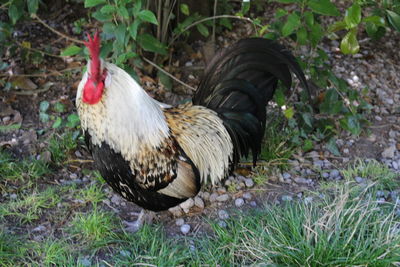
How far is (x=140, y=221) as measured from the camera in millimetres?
3250

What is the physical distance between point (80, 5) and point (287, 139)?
2.87 m

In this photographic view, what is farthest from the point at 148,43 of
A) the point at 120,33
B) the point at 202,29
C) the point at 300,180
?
the point at 300,180

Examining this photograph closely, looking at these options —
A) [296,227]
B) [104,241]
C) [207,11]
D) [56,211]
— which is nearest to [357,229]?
[296,227]

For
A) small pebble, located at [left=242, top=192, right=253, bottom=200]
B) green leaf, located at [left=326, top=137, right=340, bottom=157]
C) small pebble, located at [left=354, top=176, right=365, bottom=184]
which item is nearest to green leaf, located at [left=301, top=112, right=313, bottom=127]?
green leaf, located at [left=326, top=137, right=340, bottom=157]

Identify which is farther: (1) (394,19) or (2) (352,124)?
(2) (352,124)

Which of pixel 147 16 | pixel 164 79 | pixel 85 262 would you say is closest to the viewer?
pixel 85 262

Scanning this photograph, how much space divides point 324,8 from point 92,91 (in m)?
1.58

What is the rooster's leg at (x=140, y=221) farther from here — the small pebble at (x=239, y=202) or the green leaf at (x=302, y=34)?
the green leaf at (x=302, y=34)

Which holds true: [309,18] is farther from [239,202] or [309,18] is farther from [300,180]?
[239,202]

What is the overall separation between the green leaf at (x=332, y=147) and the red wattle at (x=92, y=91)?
205 centimetres

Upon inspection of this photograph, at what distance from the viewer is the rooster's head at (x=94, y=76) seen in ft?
8.01

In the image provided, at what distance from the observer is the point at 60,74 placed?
176 inches

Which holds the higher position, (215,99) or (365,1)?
(365,1)

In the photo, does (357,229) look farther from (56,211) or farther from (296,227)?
(56,211)
